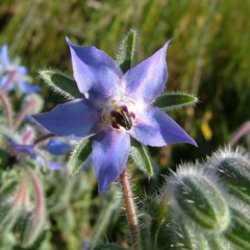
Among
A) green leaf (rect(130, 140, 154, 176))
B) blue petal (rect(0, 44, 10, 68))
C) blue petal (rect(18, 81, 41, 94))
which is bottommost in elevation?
blue petal (rect(18, 81, 41, 94))

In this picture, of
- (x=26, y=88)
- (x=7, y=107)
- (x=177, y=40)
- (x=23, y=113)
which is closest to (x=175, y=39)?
(x=177, y=40)

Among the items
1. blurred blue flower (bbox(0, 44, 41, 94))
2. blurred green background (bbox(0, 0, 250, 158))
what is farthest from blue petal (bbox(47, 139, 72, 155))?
blurred green background (bbox(0, 0, 250, 158))

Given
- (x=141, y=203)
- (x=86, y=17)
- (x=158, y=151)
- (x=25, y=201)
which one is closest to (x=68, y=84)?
(x=141, y=203)

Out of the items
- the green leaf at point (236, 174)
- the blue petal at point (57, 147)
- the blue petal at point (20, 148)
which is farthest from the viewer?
the blue petal at point (57, 147)

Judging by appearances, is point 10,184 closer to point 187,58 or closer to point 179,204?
point 179,204

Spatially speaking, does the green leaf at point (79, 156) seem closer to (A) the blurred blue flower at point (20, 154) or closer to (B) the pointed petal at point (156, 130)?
(B) the pointed petal at point (156, 130)

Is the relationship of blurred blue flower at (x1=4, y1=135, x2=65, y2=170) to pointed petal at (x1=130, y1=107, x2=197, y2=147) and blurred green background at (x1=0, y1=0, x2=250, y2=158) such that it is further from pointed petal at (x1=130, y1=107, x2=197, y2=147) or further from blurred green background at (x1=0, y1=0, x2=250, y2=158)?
blurred green background at (x1=0, y1=0, x2=250, y2=158)

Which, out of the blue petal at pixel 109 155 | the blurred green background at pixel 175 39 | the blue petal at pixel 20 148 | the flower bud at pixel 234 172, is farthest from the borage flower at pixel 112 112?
the blurred green background at pixel 175 39
